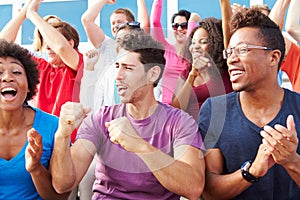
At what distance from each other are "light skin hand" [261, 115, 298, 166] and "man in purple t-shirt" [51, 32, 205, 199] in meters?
0.32

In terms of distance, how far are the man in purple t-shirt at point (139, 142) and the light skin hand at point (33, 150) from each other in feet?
0.24

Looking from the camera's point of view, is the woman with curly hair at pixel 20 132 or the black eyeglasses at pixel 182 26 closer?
the woman with curly hair at pixel 20 132

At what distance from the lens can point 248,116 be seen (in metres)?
2.08

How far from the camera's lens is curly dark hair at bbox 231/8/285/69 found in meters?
2.12

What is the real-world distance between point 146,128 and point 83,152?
0.29 meters

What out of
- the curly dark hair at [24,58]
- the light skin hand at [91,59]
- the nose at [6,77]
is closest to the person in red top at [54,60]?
the light skin hand at [91,59]

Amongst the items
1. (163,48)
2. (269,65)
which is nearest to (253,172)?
(269,65)

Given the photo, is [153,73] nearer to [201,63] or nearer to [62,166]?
[201,63]

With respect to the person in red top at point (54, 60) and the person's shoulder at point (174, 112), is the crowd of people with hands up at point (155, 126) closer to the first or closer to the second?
the person's shoulder at point (174, 112)

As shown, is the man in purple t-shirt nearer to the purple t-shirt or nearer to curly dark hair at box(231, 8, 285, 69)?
the purple t-shirt

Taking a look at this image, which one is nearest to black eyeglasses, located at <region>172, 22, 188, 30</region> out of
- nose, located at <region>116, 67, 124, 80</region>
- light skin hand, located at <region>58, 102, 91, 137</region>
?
nose, located at <region>116, 67, 124, 80</region>

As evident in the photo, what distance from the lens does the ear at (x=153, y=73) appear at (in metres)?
2.13

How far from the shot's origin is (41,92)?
2963 mm

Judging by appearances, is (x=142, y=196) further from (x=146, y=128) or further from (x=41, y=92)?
(x=41, y=92)
